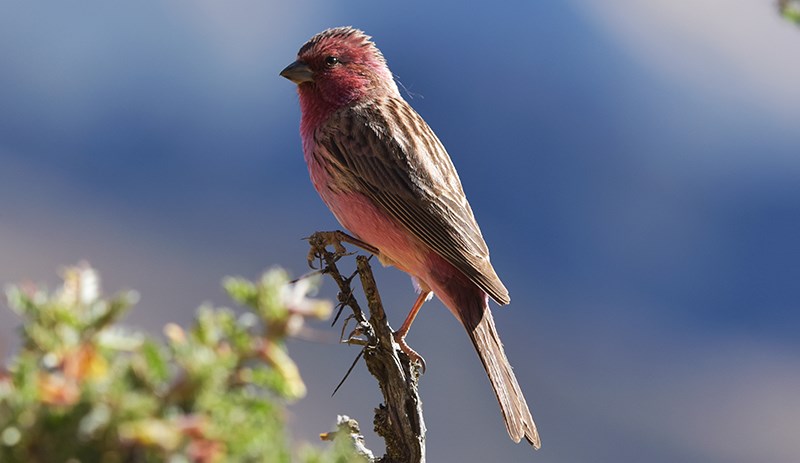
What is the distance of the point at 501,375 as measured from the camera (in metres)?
3.97

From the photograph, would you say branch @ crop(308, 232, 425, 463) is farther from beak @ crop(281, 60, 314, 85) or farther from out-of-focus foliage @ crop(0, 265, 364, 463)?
out-of-focus foliage @ crop(0, 265, 364, 463)

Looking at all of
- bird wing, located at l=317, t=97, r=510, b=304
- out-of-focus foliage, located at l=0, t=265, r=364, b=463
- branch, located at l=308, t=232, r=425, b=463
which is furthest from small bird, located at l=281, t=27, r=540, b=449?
out-of-focus foliage, located at l=0, t=265, r=364, b=463

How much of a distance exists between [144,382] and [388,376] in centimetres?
234

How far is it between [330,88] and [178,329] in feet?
12.6

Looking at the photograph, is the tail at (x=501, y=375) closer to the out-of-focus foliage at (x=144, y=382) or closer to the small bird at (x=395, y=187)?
the small bird at (x=395, y=187)

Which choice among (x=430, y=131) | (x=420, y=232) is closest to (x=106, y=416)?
(x=420, y=232)

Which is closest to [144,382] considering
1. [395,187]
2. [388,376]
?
[388,376]

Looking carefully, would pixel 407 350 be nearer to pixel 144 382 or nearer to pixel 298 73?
pixel 298 73

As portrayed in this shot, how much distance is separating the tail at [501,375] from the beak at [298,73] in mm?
1689

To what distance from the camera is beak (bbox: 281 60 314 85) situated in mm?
4965

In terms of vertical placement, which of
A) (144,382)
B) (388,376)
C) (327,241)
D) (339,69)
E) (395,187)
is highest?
(339,69)

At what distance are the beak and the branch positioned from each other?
1684 mm

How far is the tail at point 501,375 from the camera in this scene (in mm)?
3854

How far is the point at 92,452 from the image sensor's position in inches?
44.3
